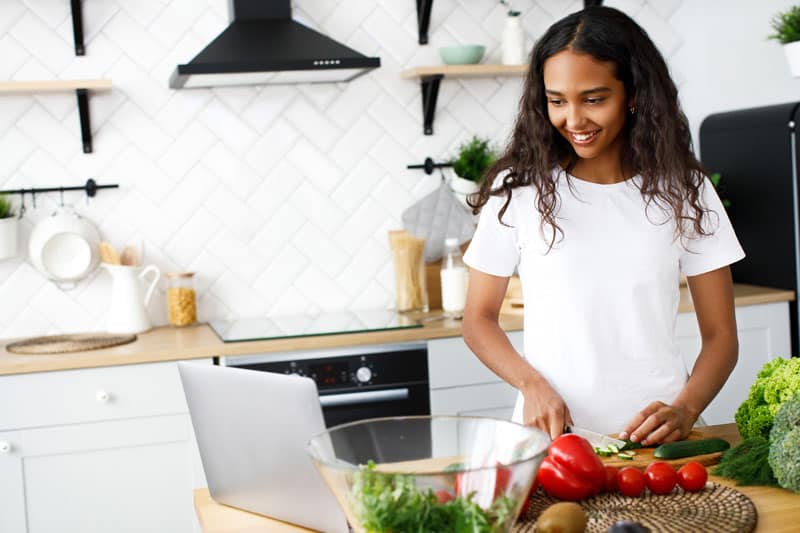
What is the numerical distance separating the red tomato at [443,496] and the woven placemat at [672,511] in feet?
0.94

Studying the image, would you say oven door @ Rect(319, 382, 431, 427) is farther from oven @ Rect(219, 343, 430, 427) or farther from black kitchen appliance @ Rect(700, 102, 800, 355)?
black kitchen appliance @ Rect(700, 102, 800, 355)

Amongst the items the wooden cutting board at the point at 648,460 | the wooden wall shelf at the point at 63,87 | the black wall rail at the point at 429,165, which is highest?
the wooden wall shelf at the point at 63,87

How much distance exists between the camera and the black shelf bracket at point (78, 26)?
324 cm

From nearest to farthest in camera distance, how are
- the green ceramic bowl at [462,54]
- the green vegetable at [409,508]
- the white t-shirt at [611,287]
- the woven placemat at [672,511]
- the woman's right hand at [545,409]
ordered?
1. the green vegetable at [409,508]
2. the woven placemat at [672,511]
3. the woman's right hand at [545,409]
4. the white t-shirt at [611,287]
5. the green ceramic bowl at [462,54]

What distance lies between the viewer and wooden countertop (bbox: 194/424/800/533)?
1.39 metres

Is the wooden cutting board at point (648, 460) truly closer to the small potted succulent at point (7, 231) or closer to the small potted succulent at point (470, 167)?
the small potted succulent at point (470, 167)

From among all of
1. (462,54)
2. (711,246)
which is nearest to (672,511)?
(711,246)

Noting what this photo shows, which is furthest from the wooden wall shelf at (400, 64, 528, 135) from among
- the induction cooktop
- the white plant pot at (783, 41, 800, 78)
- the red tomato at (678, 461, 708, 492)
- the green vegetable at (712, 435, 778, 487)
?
the red tomato at (678, 461, 708, 492)

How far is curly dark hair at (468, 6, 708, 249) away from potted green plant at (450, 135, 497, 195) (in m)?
1.49

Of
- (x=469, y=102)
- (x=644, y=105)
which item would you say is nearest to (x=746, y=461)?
(x=644, y=105)

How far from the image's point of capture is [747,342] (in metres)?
3.33

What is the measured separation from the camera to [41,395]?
9.19ft

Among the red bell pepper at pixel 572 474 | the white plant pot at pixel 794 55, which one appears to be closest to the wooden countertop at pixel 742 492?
the red bell pepper at pixel 572 474

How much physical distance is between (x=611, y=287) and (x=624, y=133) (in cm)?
32
